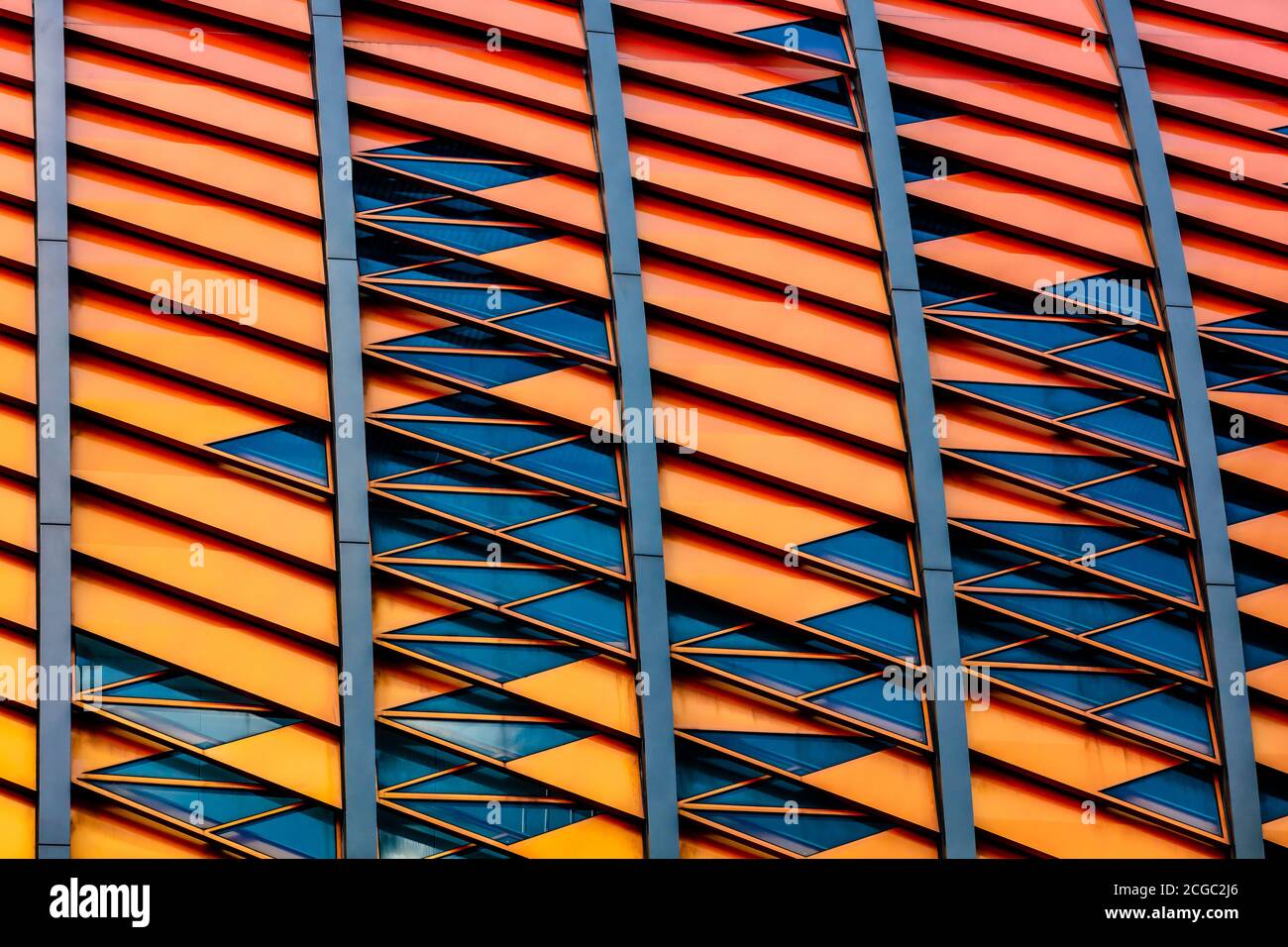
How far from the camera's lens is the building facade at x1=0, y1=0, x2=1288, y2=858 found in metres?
21.6

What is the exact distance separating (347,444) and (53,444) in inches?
170

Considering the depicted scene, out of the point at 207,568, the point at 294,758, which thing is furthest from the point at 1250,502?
the point at 207,568

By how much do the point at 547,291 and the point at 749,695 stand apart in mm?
7347

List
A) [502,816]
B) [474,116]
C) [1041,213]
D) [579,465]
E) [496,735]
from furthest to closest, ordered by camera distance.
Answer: [1041,213]
[474,116]
[579,465]
[496,735]
[502,816]

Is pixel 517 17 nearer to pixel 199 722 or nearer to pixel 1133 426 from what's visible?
pixel 1133 426

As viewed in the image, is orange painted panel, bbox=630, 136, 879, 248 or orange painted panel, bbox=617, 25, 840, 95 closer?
orange painted panel, bbox=630, 136, 879, 248

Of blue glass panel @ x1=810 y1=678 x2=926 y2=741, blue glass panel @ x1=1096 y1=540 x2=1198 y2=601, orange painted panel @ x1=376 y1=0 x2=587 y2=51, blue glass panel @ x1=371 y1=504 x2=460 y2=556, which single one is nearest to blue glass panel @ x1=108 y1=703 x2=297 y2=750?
blue glass panel @ x1=371 y1=504 x2=460 y2=556

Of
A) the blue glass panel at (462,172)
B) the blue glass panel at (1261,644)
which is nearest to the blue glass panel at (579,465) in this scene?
the blue glass panel at (462,172)

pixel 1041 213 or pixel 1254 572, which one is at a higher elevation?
pixel 1041 213
